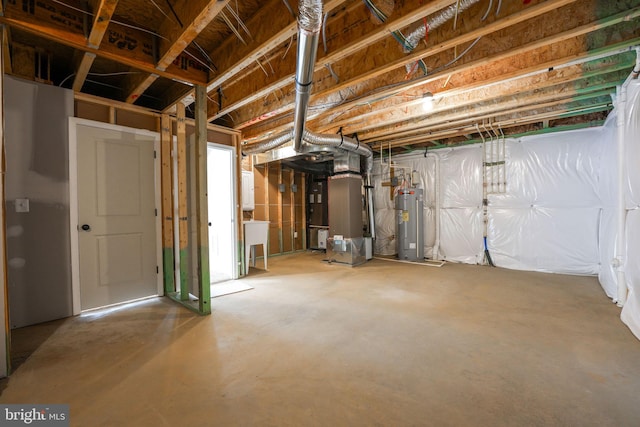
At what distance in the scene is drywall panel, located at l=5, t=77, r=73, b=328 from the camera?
2377 mm

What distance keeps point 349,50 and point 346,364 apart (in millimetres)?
2267

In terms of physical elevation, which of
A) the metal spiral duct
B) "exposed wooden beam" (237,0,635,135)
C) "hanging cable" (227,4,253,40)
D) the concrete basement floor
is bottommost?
the concrete basement floor

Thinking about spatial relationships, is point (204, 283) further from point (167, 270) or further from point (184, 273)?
point (167, 270)

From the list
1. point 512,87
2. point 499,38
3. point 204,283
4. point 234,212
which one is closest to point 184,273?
point 204,283

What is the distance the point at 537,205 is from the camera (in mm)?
4324

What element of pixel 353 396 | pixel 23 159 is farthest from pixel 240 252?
pixel 353 396

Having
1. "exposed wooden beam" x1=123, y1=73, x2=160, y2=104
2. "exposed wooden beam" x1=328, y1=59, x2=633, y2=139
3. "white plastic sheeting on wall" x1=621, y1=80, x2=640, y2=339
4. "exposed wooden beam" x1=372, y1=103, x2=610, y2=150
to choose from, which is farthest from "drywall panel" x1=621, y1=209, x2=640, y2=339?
"exposed wooden beam" x1=123, y1=73, x2=160, y2=104

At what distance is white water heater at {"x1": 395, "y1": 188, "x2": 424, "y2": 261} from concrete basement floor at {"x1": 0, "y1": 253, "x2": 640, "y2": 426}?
2.07 metres

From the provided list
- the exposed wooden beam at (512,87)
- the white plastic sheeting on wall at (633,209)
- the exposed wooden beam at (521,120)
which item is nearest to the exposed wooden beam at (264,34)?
the exposed wooden beam at (512,87)

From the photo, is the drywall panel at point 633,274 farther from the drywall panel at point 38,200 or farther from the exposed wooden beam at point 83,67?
the drywall panel at point 38,200

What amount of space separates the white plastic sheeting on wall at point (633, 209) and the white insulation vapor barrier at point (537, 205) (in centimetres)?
54

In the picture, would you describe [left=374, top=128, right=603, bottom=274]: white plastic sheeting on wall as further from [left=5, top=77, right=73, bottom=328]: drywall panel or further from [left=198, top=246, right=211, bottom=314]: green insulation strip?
[left=5, top=77, right=73, bottom=328]: drywall panel

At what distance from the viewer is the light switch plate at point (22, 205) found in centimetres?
239

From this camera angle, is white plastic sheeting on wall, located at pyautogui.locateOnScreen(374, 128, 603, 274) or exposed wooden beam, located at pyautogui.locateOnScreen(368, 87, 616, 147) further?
white plastic sheeting on wall, located at pyautogui.locateOnScreen(374, 128, 603, 274)
